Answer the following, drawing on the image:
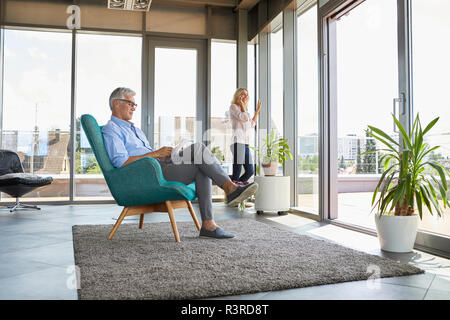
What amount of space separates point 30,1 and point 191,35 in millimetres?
2235

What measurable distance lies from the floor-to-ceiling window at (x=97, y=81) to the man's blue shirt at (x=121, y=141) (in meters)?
2.81

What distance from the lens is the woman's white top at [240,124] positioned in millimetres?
A: 4789

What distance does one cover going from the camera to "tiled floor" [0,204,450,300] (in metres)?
1.63

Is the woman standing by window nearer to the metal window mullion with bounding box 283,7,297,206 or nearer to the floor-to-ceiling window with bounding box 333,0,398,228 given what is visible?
the metal window mullion with bounding box 283,7,297,206

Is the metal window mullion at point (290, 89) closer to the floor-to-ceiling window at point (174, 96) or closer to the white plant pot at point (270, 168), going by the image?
the white plant pot at point (270, 168)

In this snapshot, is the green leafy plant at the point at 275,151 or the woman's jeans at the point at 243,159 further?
the woman's jeans at the point at 243,159

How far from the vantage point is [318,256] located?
7.37 ft

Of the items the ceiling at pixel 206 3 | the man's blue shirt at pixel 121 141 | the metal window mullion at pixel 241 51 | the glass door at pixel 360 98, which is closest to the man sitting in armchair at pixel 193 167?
the man's blue shirt at pixel 121 141

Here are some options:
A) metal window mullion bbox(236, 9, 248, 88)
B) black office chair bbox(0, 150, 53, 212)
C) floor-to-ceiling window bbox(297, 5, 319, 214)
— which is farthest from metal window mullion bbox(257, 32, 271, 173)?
black office chair bbox(0, 150, 53, 212)

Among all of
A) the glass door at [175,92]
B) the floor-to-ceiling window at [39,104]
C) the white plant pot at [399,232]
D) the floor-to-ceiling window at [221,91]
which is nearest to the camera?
the white plant pot at [399,232]
